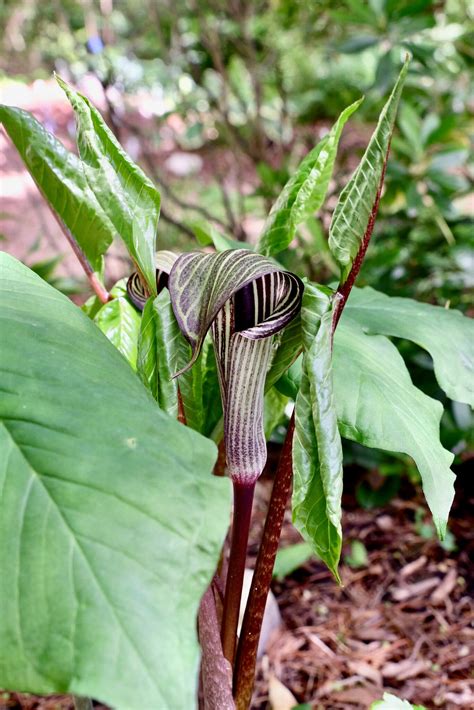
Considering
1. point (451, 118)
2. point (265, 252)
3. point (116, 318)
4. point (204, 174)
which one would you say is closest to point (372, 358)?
point (265, 252)

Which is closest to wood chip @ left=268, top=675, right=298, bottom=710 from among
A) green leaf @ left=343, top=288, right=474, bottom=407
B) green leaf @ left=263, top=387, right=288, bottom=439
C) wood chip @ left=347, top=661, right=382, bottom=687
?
wood chip @ left=347, top=661, right=382, bottom=687

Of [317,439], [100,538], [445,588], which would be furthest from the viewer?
[445,588]

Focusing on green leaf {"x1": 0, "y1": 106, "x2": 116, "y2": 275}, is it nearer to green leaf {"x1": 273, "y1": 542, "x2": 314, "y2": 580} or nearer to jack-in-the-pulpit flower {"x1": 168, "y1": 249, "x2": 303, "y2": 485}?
jack-in-the-pulpit flower {"x1": 168, "y1": 249, "x2": 303, "y2": 485}

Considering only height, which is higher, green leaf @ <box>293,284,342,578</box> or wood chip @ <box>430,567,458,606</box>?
green leaf @ <box>293,284,342,578</box>

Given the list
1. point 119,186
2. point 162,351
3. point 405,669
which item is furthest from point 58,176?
point 405,669

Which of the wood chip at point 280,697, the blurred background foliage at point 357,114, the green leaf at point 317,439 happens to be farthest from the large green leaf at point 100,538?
the wood chip at point 280,697

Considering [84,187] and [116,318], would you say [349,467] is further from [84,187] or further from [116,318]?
[84,187]

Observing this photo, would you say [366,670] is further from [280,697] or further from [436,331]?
[436,331]
